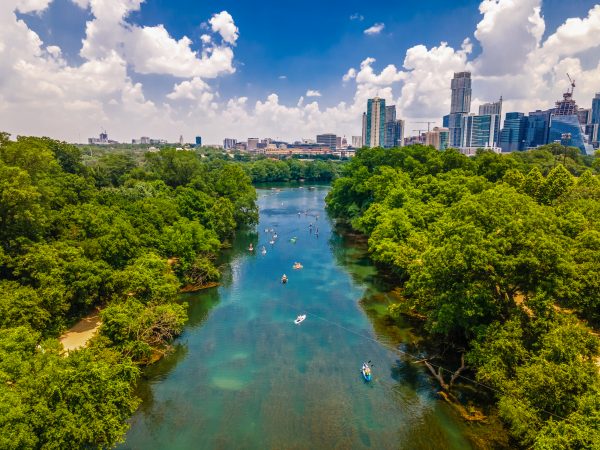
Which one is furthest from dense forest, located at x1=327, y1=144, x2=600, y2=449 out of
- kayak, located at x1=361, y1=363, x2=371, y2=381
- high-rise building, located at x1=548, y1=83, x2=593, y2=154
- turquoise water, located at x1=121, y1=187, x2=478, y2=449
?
high-rise building, located at x1=548, y1=83, x2=593, y2=154

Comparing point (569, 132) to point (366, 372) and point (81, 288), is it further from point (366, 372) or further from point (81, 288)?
point (81, 288)

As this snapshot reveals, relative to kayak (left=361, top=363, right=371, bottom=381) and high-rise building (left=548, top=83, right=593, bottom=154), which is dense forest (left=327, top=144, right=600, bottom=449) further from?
high-rise building (left=548, top=83, right=593, bottom=154)

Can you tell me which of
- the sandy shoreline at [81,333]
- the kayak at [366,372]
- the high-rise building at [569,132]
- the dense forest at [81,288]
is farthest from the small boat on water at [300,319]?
the high-rise building at [569,132]

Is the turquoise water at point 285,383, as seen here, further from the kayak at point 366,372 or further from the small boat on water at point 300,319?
the kayak at point 366,372

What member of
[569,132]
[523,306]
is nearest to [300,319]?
[523,306]

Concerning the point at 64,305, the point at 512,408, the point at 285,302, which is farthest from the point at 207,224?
the point at 512,408

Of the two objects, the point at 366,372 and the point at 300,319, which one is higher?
the point at 300,319
